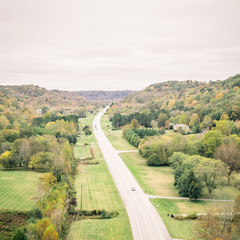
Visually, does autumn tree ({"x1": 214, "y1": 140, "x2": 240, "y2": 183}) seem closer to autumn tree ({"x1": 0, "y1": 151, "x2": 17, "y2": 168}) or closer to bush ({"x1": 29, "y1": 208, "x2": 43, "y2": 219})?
bush ({"x1": 29, "y1": 208, "x2": 43, "y2": 219})

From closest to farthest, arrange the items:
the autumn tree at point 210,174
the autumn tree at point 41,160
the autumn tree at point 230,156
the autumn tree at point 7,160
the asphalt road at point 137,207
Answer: the asphalt road at point 137,207 → the autumn tree at point 210,174 → the autumn tree at point 230,156 → the autumn tree at point 41,160 → the autumn tree at point 7,160

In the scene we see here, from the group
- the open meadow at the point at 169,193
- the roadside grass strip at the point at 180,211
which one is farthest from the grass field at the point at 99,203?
the open meadow at the point at 169,193

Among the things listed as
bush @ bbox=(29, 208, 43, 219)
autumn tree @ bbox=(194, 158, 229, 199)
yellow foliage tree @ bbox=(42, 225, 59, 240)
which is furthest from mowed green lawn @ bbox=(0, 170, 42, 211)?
autumn tree @ bbox=(194, 158, 229, 199)

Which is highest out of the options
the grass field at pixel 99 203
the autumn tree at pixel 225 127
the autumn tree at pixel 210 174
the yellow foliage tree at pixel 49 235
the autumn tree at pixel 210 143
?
the autumn tree at pixel 225 127

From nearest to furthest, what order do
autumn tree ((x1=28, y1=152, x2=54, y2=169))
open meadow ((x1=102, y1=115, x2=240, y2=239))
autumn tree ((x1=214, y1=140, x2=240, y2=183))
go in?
open meadow ((x1=102, y1=115, x2=240, y2=239)), autumn tree ((x1=214, y1=140, x2=240, y2=183)), autumn tree ((x1=28, y1=152, x2=54, y2=169))

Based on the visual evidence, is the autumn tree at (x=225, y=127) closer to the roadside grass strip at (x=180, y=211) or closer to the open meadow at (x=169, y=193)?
the open meadow at (x=169, y=193)

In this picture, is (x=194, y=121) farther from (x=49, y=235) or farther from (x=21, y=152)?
(x=49, y=235)

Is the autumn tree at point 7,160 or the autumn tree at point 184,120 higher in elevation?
the autumn tree at point 184,120

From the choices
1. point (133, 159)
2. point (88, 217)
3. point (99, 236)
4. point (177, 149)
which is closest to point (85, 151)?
point (133, 159)
